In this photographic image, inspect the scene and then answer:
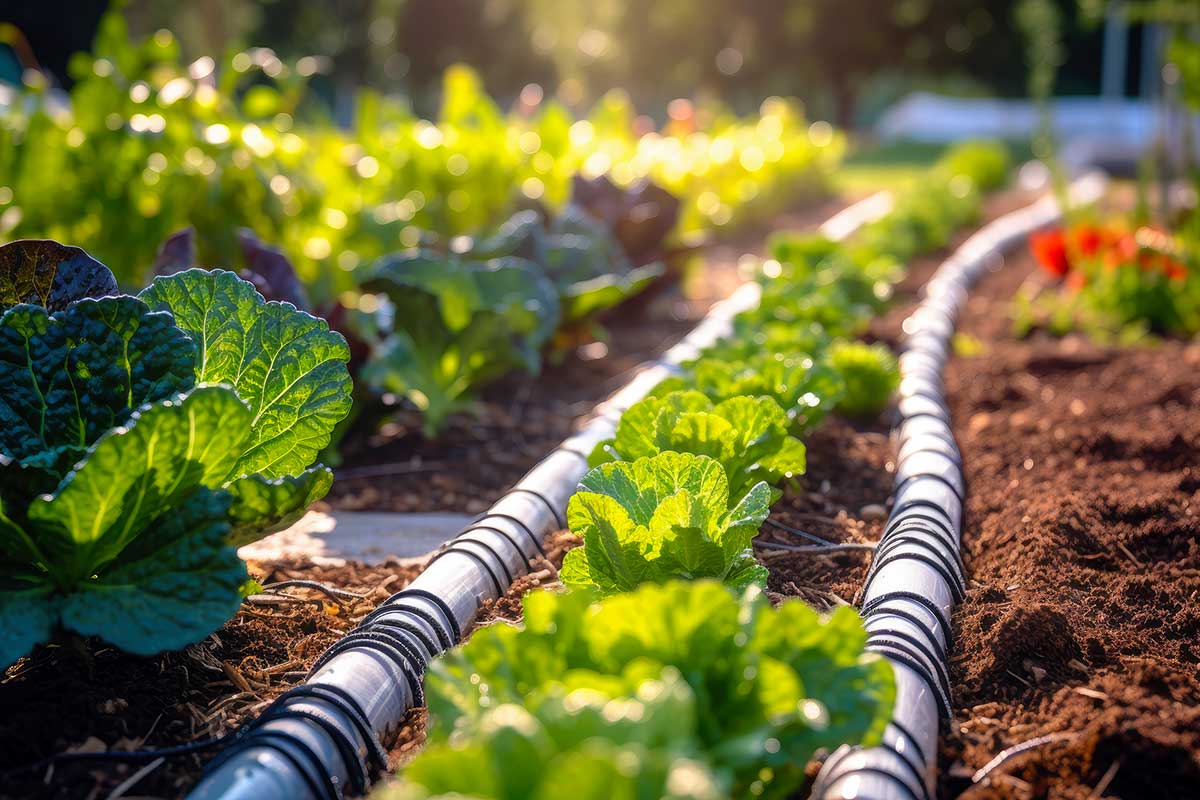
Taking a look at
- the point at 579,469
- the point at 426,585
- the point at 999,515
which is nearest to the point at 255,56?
the point at 579,469

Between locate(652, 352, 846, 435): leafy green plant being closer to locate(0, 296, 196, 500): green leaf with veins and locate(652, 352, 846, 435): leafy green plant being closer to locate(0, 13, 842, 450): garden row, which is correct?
locate(0, 13, 842, 450): garden row

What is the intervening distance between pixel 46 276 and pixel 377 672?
96cm

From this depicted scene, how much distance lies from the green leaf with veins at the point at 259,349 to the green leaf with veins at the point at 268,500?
0.34 ft

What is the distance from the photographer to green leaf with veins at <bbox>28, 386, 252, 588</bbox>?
1.67 meters

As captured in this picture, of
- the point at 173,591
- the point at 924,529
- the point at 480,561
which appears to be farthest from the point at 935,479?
the point at 173,591

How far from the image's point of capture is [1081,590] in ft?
7.77

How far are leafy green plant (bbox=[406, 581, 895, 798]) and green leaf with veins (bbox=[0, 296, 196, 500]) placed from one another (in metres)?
0.81

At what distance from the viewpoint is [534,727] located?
1.21 m

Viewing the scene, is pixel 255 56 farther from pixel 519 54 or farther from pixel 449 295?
pixel 519 54

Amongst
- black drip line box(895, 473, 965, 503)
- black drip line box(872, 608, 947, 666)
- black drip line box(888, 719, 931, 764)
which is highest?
black drip line box(888, 719, 931, 764)

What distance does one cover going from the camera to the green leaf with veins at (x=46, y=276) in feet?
6.77

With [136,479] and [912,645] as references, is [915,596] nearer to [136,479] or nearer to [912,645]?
[912,645]

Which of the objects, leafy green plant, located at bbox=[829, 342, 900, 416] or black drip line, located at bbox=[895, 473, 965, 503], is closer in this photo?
black drip line, located at bbox=[895, 473, 965, 503]

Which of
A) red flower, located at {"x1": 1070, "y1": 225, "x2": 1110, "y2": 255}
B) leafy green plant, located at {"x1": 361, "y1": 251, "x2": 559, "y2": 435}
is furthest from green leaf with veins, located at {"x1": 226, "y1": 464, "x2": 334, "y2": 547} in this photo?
red flower, located at {"x1": 1070, "y1": 225, "x2": 1110, "y2": 255}
